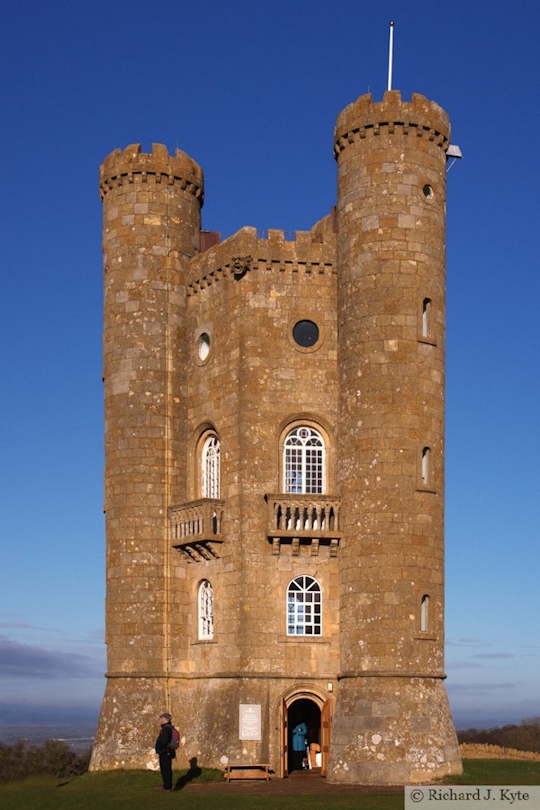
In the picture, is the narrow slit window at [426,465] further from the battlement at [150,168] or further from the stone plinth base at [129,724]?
the battlement at [150,168]

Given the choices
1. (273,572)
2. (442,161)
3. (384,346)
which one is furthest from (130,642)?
(442,161)

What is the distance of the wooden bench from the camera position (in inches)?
1706

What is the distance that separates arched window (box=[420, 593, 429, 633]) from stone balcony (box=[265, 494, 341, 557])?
134 inches

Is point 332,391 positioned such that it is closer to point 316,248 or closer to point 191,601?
point 316,248

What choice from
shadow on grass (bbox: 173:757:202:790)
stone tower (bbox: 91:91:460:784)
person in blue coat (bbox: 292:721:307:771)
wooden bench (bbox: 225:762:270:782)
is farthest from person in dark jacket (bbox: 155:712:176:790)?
person in blue coat (bbox: 292:721:307:771)

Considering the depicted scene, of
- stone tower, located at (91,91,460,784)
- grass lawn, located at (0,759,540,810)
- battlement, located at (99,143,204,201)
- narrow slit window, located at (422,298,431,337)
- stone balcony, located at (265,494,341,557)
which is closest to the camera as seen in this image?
grass lawn, located at (0,759,540,810)

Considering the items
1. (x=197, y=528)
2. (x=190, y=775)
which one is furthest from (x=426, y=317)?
(x=190, y=775)

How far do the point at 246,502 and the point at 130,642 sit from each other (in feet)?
22.3

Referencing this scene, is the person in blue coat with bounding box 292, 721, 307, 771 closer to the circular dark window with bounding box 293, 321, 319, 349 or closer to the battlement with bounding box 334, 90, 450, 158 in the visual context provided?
the circular dark window with bounding box 293, 321, 319, 349

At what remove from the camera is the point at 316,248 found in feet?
156

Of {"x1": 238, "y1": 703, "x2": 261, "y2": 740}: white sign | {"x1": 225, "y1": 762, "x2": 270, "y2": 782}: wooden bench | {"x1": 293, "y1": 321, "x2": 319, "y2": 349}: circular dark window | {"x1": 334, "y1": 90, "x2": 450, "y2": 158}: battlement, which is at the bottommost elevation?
{"x1": 225, "y1": 762, "x2": 270, "y2": 782}: wooden bench

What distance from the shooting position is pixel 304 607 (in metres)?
45.7

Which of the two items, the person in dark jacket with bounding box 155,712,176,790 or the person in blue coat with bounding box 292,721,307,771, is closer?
the person in dark jacket with bounding box 155,712,176,790

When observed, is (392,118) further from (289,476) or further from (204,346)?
(289,476)
